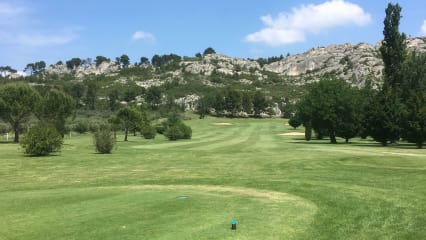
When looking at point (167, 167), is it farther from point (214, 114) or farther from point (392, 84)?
point (214, 114)

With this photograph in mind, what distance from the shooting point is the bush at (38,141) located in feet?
114

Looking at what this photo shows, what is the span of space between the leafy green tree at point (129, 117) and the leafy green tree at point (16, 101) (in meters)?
12.3

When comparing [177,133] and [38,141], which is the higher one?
[38,141]

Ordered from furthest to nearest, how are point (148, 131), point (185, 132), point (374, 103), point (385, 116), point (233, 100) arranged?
1. point (233, 100)
2. point (148, 131)
3. point (185, 132)
4. point (374, 103)
5. point (385, 116)

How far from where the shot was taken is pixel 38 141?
3475 centimetres

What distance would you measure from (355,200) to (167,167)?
14.7 metres

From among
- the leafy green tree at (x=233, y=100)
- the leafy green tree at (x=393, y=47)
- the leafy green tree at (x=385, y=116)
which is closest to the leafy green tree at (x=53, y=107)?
the leafy green tree at (x=385, y=116)

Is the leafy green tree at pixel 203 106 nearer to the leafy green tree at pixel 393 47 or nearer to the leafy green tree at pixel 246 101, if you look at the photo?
the leafy green tree at pixel 246 101

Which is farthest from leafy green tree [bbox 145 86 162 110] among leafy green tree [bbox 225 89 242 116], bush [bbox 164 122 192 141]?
bush [bbox 164 122 192 141]

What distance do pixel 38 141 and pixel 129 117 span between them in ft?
96.2

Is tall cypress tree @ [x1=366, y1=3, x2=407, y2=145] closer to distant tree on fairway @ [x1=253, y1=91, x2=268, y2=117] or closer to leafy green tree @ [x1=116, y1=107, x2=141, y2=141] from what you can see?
leafy green tree @ [x1=116, y1=107, x2=141, y2=141]

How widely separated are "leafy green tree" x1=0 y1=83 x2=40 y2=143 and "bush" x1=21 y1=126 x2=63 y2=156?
29.6 meters

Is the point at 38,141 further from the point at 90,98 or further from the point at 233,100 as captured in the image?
the point at 90,98

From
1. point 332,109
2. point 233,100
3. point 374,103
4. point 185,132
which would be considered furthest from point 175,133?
point 233,100
